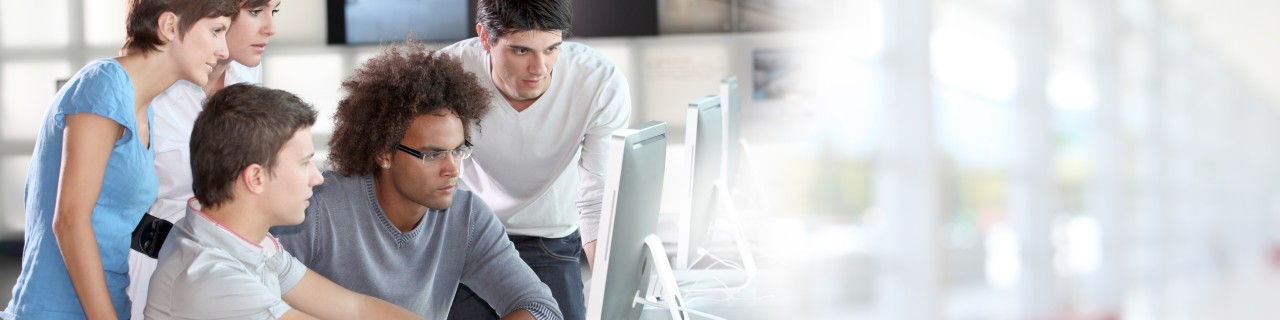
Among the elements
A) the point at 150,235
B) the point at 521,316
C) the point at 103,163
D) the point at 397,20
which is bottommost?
the point at 521,316

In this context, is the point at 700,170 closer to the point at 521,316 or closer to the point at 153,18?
the point at 521,316

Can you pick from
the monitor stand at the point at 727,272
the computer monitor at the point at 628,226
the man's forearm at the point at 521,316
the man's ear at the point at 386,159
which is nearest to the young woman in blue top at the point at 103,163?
the man's ear at the point at 386,159

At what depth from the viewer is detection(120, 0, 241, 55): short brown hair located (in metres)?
1.25

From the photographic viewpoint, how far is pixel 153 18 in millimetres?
1249

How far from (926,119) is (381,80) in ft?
7.58

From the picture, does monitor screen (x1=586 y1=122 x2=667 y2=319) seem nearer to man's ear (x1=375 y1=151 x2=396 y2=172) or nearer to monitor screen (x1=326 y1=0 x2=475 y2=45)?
man's ear (x1=375 y1=151 x2=396 y2=172)

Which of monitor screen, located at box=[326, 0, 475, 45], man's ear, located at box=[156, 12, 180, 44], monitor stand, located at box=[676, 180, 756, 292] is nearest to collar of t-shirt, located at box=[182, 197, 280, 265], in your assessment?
man's ear, located at box=[156, 12, 180, 44]

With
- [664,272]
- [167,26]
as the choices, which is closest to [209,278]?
[167,26]

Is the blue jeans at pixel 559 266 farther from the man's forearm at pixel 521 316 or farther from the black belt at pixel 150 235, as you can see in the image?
the black belt at pixel 150 235

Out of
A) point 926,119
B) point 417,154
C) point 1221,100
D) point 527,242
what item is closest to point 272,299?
point 417,154

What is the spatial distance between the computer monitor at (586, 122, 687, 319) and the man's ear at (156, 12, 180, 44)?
0.57 metres

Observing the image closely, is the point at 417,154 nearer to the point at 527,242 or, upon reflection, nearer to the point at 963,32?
the point at 527,242

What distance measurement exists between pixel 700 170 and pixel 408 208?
62 cm

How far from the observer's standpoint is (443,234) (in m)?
1.32
